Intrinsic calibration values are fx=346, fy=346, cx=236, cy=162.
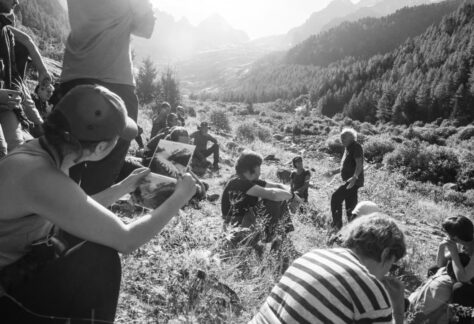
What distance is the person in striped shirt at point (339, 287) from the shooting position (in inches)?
65.1

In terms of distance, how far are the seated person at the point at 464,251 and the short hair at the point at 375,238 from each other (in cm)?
161

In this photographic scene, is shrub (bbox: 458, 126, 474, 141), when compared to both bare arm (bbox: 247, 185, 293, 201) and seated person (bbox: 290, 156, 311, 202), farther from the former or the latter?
bare arm (bbox: 247, 185, 293, 201)

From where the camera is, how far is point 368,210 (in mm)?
3855

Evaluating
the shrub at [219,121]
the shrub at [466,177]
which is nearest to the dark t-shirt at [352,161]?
the shrub at [219,121]

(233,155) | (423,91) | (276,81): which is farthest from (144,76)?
(276,81)

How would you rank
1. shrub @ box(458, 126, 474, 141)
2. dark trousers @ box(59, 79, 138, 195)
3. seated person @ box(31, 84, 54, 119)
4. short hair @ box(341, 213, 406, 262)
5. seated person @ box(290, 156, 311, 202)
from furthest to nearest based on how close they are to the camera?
shrub @ box(458, 126, 474, 141) < seated person @ box(290, 156, 311, 202) < seated person @ box(31, 84, 54, 119) < dark trousers @ box(59, 79, 138, 195) < short hair @ box(341, 213, 406, 262)

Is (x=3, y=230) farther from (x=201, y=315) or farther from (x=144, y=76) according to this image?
(x=144, y=76)

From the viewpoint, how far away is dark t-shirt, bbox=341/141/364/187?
5.86 metres

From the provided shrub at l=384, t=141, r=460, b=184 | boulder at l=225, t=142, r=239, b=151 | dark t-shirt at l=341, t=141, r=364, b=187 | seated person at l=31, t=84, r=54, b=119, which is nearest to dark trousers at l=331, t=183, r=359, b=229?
dark t-shirt at l=341, t=141, r=364, b=187

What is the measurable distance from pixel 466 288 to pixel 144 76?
108 feet

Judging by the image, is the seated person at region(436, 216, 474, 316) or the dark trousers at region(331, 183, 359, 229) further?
the dark trousers at region(331, 183, 359, 229)

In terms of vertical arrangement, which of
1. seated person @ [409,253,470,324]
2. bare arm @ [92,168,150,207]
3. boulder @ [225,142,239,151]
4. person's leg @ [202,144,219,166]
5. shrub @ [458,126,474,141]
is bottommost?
shrub @ [458,126,474,141]

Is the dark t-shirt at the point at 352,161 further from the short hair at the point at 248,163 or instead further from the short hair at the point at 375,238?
the short hair at the point at 375,238

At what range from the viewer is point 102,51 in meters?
2.30
